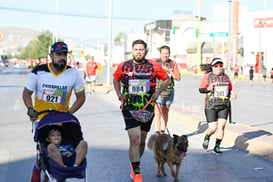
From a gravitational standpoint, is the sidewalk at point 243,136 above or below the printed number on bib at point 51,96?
below

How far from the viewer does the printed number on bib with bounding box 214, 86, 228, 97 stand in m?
9.16

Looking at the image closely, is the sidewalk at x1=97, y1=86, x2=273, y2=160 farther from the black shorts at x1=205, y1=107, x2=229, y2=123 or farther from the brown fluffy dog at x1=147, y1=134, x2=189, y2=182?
the brown fluffy dog at x1=147, y1=134, x2=189, y2=182

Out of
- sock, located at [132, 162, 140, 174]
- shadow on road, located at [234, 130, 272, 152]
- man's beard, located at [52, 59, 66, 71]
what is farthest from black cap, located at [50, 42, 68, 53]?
shadow on road, located at [234, 130, 272, 152]

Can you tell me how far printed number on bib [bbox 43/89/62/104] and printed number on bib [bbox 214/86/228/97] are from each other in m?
3.99

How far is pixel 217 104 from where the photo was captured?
362 inches

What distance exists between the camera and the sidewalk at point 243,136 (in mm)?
9391

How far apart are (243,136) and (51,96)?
215 inches

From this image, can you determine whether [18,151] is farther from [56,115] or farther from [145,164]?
[56,115]

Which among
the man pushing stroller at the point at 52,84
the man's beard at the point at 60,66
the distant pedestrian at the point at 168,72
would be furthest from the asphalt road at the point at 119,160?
the man's beard at the point at 60,66

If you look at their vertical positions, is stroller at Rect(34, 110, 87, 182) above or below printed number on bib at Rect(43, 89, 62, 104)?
below

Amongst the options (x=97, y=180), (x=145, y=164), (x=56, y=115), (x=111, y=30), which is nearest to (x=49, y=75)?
(x=56, y=115)

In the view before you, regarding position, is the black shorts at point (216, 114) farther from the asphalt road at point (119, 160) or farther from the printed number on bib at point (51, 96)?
the printed number on bib at point (51, 96)

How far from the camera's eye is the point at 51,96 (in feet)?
19.2

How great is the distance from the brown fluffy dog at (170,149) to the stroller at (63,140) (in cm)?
178
